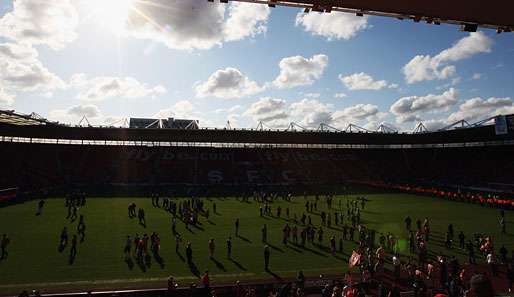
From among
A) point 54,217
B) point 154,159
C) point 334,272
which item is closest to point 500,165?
point 334,272

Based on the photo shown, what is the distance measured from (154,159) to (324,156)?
31.3 meters

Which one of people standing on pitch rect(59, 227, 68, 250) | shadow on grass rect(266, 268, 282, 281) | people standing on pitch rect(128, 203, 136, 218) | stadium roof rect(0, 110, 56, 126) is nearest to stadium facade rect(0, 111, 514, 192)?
stadium roof rect(0, 110, 56, 126)

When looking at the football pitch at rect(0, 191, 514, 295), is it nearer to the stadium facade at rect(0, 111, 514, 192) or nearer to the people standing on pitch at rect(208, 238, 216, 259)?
the people standing on pitch at rect(208, 238, 216, 259)

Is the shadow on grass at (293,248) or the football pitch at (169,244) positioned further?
the shadow on grass at (293,248)

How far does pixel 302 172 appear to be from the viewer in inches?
2442

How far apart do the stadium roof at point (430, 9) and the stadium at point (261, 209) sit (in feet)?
0.16

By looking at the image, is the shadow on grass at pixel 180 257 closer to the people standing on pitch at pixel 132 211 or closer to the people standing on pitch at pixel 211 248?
the people standing on pitch at pixel 211 248

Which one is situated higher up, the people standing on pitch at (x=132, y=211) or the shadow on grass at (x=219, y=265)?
the people standing on pitch at (x=132, y=211)

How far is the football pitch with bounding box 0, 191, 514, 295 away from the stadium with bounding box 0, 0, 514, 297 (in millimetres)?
137

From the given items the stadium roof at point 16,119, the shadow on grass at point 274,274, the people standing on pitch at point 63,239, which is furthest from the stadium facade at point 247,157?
the shadow on grass at point 274,274

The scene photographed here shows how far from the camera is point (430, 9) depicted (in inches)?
343

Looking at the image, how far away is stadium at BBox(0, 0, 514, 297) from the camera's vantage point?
1555cm

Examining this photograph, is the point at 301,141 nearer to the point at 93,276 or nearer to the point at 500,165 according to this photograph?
the point at 500,165

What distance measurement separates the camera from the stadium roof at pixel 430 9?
27.5 ft
